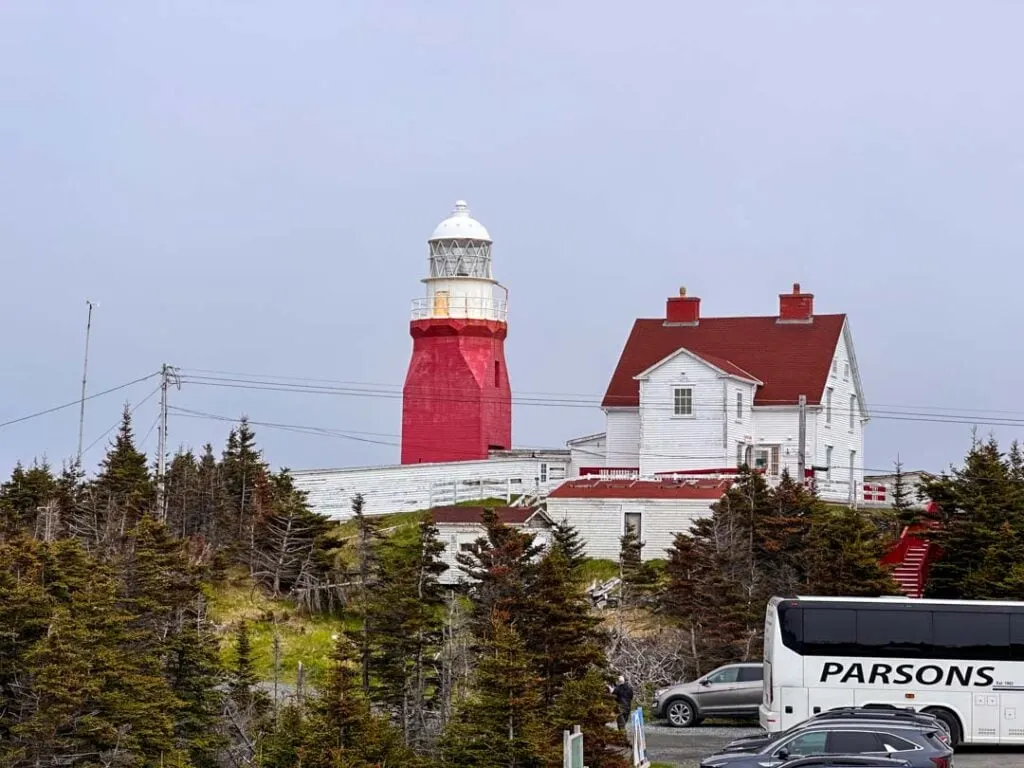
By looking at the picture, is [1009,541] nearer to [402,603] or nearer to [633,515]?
[633,515]

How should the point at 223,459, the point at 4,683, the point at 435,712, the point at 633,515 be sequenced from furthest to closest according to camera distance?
the point at 223,459, the point at 633,515, the point at 435,712, the point at 4,683

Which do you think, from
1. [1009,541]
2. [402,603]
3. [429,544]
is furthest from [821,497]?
[402,603]

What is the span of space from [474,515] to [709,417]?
378 inches

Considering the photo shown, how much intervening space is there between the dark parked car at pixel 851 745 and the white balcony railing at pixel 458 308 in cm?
4041

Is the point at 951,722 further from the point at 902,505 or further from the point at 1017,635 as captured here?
the point at 902,505

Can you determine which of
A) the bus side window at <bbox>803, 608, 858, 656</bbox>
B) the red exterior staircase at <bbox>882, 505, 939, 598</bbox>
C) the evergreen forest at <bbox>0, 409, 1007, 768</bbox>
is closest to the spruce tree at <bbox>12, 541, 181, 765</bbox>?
the evergreen forest at <bbox>0, 409, 1007, 768</bbox>

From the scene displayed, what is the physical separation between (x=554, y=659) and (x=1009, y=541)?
16.7 meters

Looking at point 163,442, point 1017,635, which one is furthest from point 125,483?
point 1017,635

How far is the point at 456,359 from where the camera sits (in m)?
66.9

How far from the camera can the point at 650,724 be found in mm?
39656

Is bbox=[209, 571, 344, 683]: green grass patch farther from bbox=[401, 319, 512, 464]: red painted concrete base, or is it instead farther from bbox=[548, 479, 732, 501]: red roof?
bbox=[401, 319, 512, 464]: red painted concrete base

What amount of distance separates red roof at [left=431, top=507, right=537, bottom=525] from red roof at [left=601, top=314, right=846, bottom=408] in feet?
27.2

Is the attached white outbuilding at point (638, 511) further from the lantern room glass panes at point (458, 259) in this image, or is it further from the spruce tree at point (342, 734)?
the spruce tree at point (342, 734)

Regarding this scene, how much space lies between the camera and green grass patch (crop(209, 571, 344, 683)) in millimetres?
46469
